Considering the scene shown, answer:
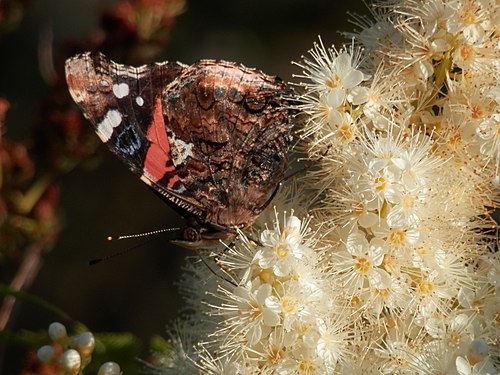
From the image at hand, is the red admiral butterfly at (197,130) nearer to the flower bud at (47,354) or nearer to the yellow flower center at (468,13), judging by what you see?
the flower bud at (47,354)

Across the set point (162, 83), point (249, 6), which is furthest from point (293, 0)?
point (162, 83)

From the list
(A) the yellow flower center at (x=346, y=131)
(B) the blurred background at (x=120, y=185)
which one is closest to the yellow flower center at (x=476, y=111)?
(A) the yellow flower center at (x=346, y=131)

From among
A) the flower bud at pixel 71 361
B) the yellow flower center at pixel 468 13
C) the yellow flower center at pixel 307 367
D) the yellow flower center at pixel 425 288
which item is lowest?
the flower bud at pixel 71 361

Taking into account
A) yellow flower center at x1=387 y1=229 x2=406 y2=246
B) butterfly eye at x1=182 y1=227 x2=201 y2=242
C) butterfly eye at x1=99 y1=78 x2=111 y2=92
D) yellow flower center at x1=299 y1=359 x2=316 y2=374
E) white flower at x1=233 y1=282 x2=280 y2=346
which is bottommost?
yellow flower center at x1=299 y1=359 x2=316 y2=374

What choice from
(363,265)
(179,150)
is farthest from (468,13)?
(179,150)

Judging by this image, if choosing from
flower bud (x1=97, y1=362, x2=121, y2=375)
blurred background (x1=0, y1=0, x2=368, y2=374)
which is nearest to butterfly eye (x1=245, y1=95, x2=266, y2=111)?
flower bud (x1=97, y1=362, x2=121, y2=375)

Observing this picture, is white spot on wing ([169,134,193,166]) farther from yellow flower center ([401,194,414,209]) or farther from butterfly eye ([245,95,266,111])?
yellow flower center ([401,194,414,209])

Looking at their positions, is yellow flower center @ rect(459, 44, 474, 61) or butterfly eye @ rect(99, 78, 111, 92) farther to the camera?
butterfly eye @ rect(99, 78, 111, 92)

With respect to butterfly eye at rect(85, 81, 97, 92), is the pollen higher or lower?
higher
